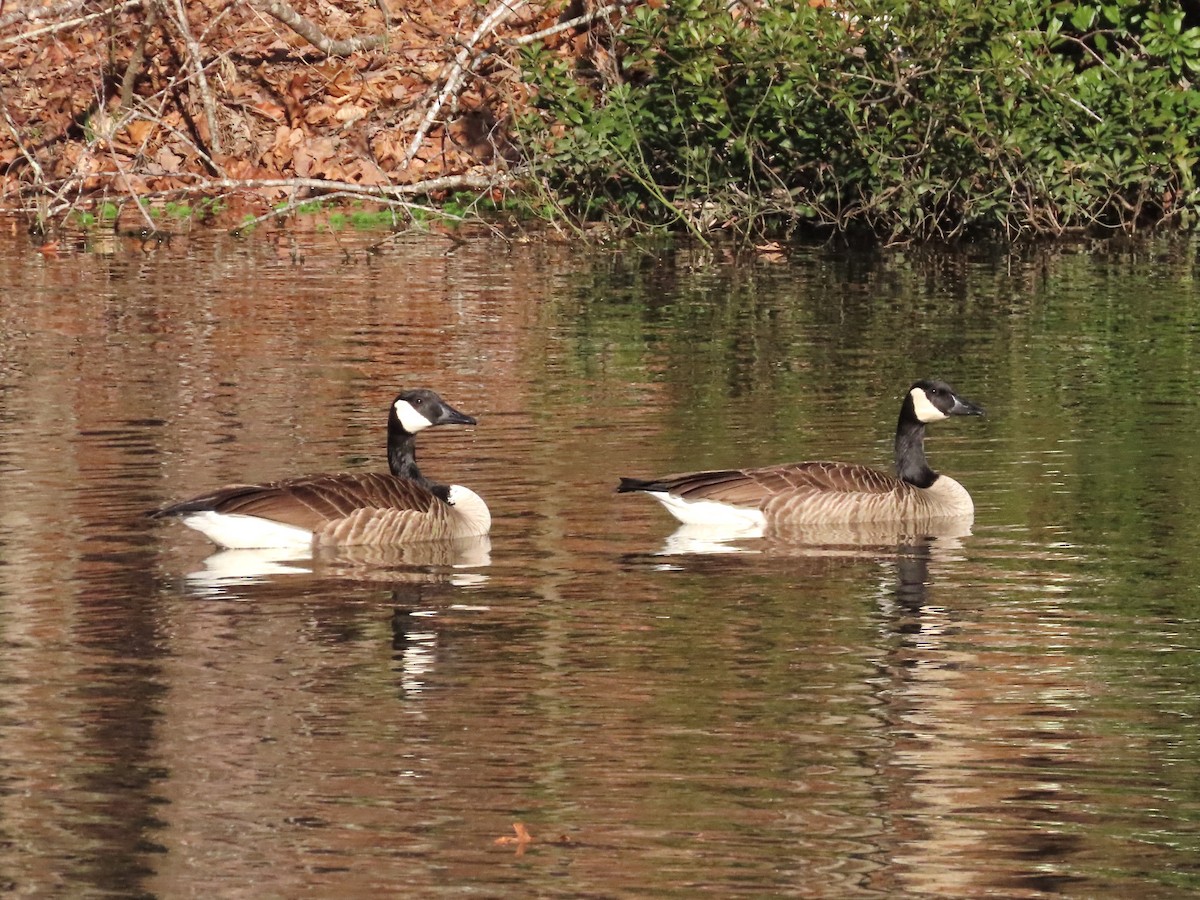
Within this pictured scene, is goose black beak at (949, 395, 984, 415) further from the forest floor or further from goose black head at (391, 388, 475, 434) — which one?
the forest floor

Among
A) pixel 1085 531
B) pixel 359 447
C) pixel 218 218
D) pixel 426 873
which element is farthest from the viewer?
pixel 218 218

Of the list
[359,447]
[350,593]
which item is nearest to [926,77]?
[359,447]

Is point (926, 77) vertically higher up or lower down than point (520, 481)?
higher up

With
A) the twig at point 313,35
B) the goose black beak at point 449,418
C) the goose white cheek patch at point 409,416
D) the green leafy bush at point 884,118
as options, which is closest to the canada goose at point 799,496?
the goose black beak at point 449,418

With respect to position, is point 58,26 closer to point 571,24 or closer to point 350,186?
point 350,186

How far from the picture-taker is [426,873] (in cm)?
766

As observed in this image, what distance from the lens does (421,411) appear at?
1403 centimetres

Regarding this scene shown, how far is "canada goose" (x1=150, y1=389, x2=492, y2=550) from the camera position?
12547 millimetres

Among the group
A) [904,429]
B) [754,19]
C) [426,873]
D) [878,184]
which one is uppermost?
[754,19]

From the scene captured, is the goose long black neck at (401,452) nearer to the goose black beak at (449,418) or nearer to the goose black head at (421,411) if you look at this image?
the goose black head at (421,411)

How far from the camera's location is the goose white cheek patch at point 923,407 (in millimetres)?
14664

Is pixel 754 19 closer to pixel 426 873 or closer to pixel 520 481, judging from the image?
pixel 520 481

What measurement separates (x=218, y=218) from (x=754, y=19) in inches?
337

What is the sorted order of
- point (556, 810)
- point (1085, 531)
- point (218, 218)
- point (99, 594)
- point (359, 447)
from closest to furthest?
point (556, 810)
point (99, 594)
point (1085, 531)
point (359, 447)
point (218, 218)
